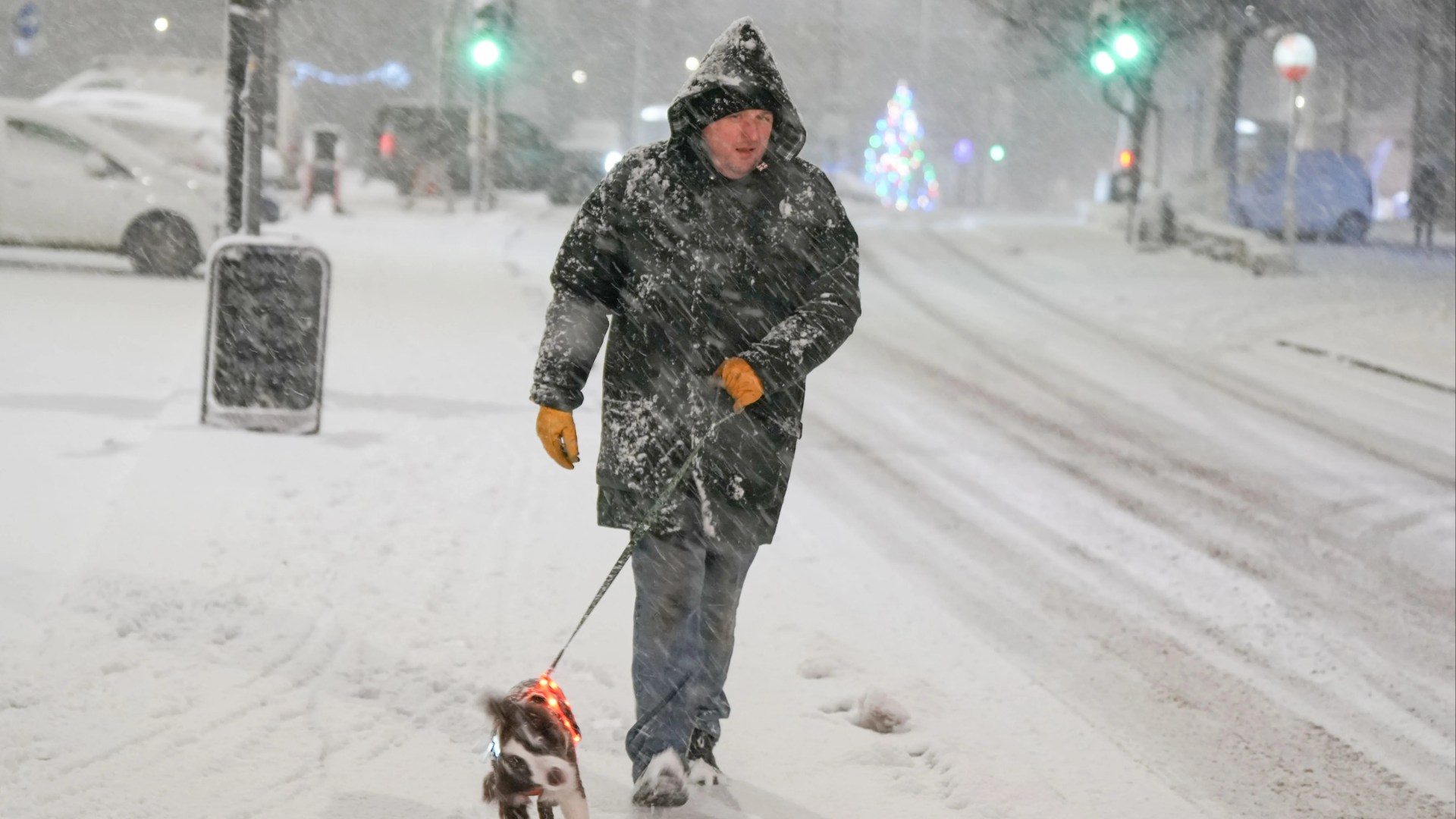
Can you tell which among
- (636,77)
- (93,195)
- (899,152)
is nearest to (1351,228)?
(93,195)

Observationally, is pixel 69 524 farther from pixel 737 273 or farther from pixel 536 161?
pixel 536 161

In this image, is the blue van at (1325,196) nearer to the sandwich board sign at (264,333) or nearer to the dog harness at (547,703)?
the sandwich board sign at (264,333)

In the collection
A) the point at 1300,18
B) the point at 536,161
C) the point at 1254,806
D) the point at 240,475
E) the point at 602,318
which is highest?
the point at 1300,18

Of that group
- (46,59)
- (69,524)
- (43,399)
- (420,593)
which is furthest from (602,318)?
(46,59)

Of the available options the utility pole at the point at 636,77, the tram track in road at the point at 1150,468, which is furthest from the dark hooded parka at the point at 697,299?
the utility pole at the point at 636,77

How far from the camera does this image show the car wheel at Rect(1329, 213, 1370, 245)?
29.0 meters

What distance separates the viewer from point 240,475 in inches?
288

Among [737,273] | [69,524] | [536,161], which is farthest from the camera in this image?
[536,161]

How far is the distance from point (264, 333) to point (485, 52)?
48.6ft

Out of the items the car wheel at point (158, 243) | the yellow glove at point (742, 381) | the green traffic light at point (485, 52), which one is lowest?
the yellow glove at point (742, 381)

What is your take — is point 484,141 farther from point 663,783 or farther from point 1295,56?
point 663,783

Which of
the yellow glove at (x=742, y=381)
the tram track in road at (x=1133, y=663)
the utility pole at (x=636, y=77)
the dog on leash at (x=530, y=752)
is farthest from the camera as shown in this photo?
the utility pole at (x=636, y=77)

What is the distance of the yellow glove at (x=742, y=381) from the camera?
368 cm

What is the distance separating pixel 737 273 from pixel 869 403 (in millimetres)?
7368
